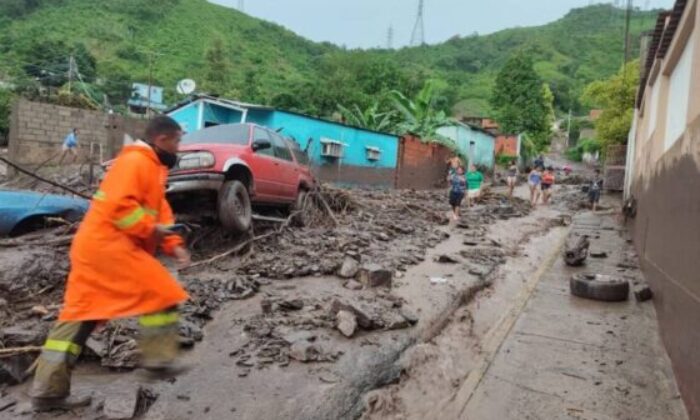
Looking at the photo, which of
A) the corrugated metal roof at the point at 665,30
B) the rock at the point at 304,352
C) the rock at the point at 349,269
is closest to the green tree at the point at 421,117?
the corrugated metal roof at the point at 665,30

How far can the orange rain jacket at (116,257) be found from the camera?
118 inches

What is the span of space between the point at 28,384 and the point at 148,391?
91cm

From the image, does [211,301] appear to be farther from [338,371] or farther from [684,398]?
[684,398]

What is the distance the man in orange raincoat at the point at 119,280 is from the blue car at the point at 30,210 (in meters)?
4.28

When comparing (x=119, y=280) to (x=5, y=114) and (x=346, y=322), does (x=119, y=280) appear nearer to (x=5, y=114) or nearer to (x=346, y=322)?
(x=346, y=322)

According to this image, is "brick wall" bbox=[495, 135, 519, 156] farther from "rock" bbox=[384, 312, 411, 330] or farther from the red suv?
"rock" bbox=[384, 312, 411, 330]

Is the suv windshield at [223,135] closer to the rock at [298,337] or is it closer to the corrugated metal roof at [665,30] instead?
the rock at [298,337]

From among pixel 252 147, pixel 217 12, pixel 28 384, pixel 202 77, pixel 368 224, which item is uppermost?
pixel 217 12

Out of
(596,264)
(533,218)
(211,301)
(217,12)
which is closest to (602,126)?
(533,218)

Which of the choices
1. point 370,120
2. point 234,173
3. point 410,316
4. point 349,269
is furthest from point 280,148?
point 370,120

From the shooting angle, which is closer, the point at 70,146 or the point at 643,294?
the point at 643,294

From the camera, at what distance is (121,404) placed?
3.33 meters

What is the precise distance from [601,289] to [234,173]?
548cm

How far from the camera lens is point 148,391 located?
141 inches
